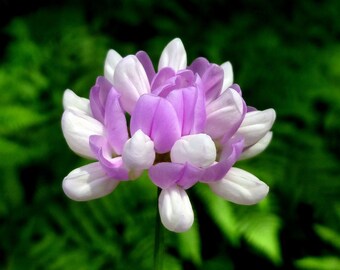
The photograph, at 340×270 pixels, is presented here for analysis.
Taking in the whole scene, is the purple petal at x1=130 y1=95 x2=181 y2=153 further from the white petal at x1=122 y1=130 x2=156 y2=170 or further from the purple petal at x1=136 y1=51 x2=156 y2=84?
the purple petal at x1=136 y1=51 x2=156 y2=84

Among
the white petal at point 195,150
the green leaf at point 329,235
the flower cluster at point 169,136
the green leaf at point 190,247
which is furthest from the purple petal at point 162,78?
the green leaf at point 329,235

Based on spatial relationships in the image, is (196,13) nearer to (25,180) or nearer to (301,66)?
(301,66)

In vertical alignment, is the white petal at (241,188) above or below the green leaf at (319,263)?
above

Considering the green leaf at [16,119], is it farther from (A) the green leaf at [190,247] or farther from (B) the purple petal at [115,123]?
(B) the purple petal at [115,123]

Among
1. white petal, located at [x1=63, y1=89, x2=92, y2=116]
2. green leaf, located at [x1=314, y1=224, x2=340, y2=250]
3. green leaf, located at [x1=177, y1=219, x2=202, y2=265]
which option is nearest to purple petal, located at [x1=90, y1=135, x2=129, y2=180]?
white petal, located at [x1=63, y1=89, x2=92, y2=116]

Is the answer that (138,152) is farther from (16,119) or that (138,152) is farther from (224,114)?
(16,119)

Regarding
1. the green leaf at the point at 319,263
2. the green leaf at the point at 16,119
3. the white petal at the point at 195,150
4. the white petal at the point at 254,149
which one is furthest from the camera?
the green leaf at the point at 16,119
